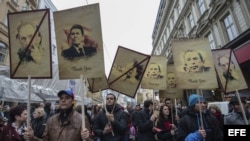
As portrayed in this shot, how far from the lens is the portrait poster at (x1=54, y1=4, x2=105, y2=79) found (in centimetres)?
313

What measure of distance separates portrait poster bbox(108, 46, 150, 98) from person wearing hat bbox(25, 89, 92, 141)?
175 centimetres

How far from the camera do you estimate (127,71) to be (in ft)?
16.0

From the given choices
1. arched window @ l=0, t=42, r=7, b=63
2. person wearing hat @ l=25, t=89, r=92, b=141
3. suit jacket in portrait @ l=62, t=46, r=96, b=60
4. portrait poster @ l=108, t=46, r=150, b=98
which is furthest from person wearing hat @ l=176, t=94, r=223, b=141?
arched window @ l=0, t=42, r=7, b=63

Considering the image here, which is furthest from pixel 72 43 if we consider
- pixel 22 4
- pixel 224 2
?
pixel 22 4

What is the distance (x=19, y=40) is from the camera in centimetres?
331

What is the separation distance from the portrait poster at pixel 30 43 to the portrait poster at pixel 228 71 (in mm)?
3737

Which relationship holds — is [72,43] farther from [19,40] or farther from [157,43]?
[157,43]

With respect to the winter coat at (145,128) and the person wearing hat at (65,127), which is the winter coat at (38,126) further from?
the winter coat at (145,128)

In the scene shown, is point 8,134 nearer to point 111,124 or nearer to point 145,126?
point 111,124

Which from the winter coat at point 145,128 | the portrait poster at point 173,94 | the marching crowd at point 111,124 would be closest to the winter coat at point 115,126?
the marching crowd at point 111,124

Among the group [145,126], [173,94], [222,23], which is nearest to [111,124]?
[145,126]

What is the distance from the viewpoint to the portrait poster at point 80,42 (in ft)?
10.3

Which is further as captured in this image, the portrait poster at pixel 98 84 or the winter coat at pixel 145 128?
the portrait poster at pixel 98 84

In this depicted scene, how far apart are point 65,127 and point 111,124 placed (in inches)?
46.2
